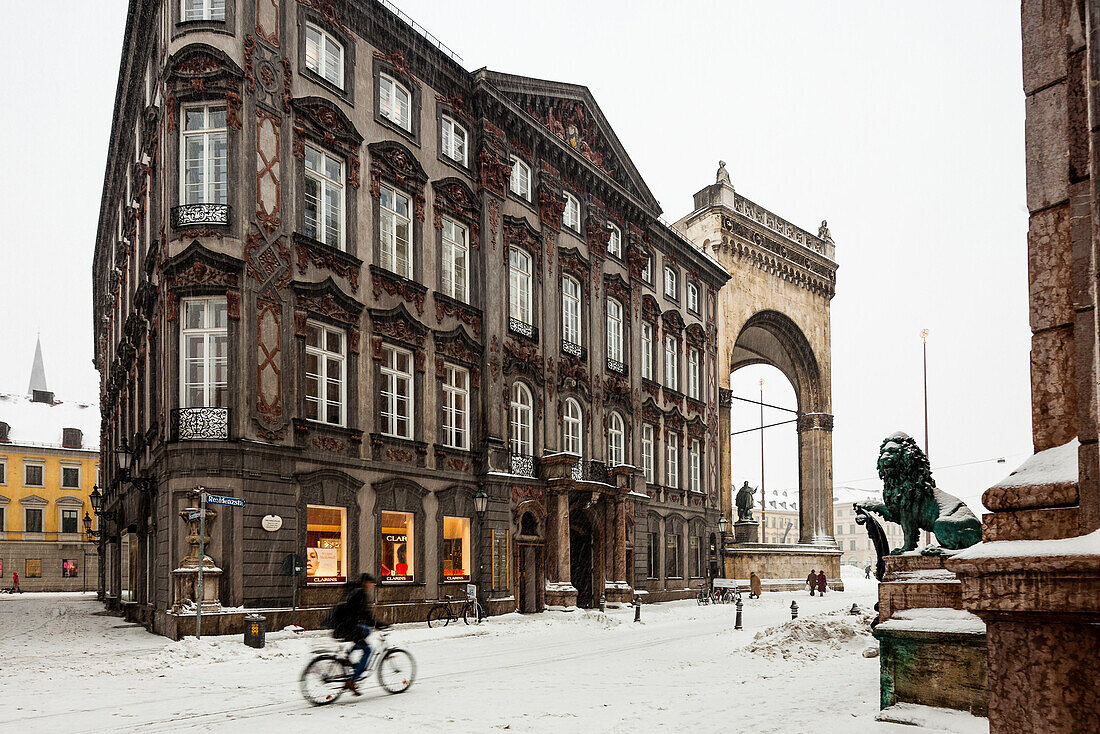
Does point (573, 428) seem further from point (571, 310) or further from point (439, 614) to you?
point (439, 614)

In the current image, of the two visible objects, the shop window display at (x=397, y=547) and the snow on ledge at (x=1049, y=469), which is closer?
the snow on ledge at (x=1049, y=469)

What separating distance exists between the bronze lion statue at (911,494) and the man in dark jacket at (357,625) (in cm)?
709

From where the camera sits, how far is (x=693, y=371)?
49656 mm

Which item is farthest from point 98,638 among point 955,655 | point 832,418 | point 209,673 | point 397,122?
point 832,418

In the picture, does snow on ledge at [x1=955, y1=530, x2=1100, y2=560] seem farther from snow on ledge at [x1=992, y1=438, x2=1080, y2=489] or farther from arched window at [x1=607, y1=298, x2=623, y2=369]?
arched window at [x1=607, y1=298, x2=623, y2=369]

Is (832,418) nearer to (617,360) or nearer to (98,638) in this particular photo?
(617,360)

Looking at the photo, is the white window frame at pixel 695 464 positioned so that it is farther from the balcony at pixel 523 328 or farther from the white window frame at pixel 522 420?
the balcony at pixel 523 328

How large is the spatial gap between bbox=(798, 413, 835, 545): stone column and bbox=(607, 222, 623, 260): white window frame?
89.1 ft

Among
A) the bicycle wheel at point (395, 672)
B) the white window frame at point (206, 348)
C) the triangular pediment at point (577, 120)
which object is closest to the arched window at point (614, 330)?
the triangular pediment at point (577, 120)

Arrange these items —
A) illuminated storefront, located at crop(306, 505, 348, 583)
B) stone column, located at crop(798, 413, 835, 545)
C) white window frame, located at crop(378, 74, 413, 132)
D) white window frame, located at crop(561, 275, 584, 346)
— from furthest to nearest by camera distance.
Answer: stone column, located at crop(798, 413, 835, 545)
white window frame, located at crop(561, 275, 584, 346)
white window frame, located at crop(378, 74, 413, 132)
illuminated storefront, located at crop(306, 505, 348, 583)

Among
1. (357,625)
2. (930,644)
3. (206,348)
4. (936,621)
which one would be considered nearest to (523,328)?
(206,348)

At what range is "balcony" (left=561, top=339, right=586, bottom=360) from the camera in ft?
120

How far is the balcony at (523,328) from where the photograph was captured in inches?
1312

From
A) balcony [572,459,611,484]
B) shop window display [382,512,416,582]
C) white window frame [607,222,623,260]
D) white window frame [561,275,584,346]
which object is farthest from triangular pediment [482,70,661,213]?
shop window display [382,512,416,582]
